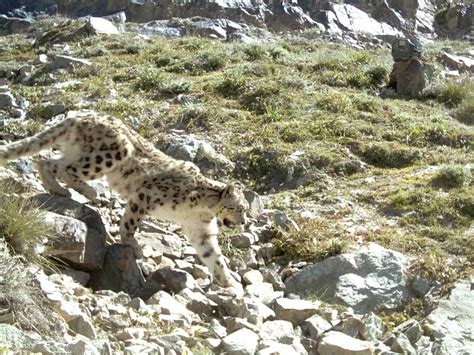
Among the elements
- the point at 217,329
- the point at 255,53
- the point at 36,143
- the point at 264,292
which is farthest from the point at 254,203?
the point at 255,53

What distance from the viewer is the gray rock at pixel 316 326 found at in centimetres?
722

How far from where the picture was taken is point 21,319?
5.67m

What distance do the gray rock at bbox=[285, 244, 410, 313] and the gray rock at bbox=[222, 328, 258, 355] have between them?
89.0 inches

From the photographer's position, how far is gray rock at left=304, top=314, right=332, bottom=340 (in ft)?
23.7

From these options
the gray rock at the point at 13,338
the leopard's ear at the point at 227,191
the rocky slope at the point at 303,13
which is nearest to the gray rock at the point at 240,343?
the gray rock at the point at 13,338

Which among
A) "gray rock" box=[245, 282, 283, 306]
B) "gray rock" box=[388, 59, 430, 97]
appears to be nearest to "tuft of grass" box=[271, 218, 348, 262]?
"gray rock" box=[245, 282, 283, 306]

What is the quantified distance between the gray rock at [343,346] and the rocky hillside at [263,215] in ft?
0.06

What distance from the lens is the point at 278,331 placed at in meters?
→ 7.03

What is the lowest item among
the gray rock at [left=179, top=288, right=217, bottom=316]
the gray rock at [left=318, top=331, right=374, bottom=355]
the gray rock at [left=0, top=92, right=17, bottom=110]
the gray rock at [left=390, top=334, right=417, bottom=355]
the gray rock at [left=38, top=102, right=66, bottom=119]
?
the gray rock at [left=0, top=92, right=17, bottom=110]

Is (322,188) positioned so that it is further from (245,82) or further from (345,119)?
(245,82)

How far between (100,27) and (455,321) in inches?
766

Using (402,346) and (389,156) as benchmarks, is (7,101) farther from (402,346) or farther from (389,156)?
(402,346)

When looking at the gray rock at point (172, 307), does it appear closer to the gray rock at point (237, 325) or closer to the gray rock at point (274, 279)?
the gray rock at point (237, 325)

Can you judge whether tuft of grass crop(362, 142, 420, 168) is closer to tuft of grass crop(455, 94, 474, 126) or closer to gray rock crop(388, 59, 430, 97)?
tuft of grass crop(455, 94, 474, 126)
